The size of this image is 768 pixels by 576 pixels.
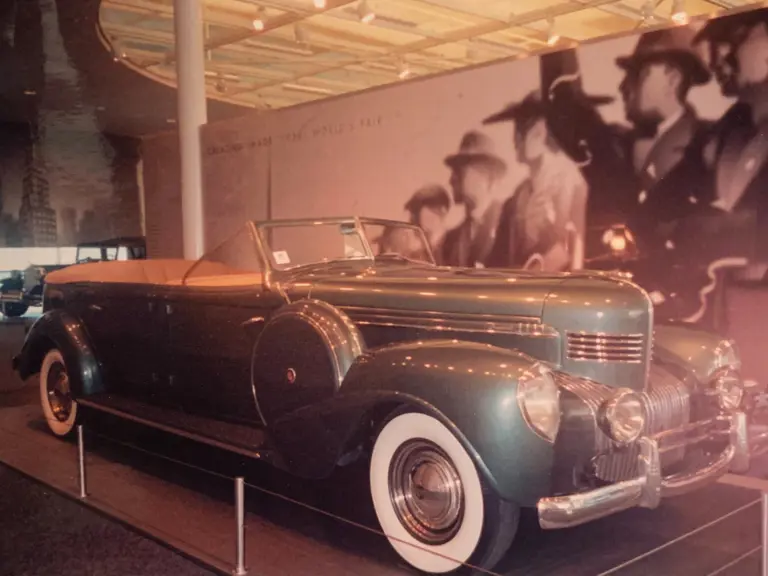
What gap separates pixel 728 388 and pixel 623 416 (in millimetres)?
988

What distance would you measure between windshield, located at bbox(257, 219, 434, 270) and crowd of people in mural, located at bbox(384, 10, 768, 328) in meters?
1.22

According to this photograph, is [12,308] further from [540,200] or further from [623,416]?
[623,416]

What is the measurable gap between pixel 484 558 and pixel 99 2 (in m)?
7.19

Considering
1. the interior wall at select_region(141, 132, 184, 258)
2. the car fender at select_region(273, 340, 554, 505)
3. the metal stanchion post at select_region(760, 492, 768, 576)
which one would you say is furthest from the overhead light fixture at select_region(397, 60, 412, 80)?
the metal stanchion post at select_region(760, 492, 768, 576)

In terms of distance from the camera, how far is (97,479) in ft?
14.6

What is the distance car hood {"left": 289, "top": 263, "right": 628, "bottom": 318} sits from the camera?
327 centimetres

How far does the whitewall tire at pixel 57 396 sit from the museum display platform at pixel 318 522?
0.87 feet

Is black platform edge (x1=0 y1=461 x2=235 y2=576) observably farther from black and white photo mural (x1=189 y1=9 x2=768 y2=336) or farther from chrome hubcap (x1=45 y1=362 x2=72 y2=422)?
black and white photo mural (x1=189 y1=9 x2=768 y2=336)

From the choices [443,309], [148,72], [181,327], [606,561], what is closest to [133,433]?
[181,327]

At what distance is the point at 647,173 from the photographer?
16.8 ft

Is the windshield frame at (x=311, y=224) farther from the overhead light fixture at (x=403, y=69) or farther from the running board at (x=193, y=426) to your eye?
the overhead light fixture at (x=403, y=69)

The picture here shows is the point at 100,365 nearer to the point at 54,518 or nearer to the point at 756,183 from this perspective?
the point at 54,518

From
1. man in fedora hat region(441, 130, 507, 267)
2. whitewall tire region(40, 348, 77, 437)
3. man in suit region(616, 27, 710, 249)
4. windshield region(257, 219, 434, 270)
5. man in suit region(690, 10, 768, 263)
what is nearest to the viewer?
windshield region(257, 219, 434, 270)

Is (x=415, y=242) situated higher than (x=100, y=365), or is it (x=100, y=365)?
(x=415, y=242)
